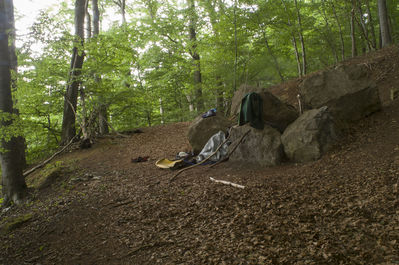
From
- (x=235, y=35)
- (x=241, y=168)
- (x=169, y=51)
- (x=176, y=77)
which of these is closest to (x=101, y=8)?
(x=169, y=51)

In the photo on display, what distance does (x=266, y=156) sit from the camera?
5.70 metres

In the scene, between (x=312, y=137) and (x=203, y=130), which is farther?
(x=203, y=130)

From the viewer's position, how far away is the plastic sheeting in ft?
22.2

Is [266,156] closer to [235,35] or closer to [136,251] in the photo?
[136,251]

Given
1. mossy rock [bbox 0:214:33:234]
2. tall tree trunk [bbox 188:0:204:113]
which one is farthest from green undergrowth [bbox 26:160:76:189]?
tall tree trunk [bbox 188:0:204:113]

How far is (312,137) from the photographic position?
5.22 m

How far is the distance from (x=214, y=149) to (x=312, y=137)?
2687mm

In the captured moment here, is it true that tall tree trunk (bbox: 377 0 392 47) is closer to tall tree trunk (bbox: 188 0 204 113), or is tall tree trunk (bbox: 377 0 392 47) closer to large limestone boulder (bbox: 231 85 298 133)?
large limestone boulder (bbox: 231 85 298 133)

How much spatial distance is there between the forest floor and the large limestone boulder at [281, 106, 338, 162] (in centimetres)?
21

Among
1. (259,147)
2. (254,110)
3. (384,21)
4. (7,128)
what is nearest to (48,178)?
(7,128)

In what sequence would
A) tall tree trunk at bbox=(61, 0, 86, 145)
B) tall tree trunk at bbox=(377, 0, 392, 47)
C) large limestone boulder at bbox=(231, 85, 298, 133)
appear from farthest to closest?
tall tree trunk at bbox=(61, 0, 86, 145) < tall tree trunk at bbox=(377, 0, 392, 47) < large limestone boulder at bbox=(231, 85, 298, 133)

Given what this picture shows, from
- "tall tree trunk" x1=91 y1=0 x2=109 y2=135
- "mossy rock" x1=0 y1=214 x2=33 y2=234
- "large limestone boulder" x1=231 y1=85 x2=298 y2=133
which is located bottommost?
"mossy rock" x1=0 y1=214 x2=33 y2=234

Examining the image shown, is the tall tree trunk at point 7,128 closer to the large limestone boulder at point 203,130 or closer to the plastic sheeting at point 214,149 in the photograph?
the plastic sheeting at point 214,149

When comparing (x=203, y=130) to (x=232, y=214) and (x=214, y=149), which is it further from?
(x=232, y=214)
